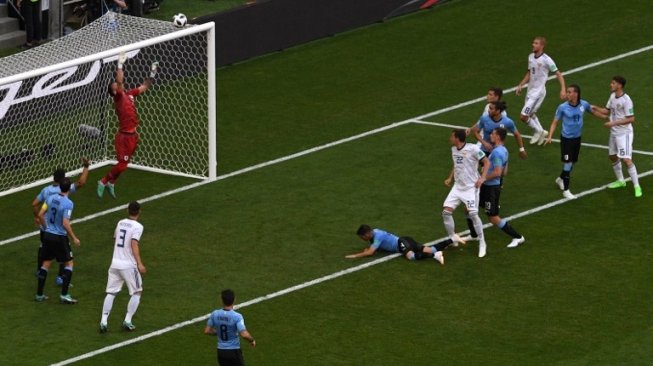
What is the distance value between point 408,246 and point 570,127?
3.97 meters

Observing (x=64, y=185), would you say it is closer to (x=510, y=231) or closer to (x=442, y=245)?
(x=442, y=245)

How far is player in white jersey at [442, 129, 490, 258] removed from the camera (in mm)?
24938

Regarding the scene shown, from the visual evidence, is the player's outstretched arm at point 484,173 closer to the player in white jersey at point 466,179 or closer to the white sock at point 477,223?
the player in white jersey at point 466,179

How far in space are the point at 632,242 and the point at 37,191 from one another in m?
10.3

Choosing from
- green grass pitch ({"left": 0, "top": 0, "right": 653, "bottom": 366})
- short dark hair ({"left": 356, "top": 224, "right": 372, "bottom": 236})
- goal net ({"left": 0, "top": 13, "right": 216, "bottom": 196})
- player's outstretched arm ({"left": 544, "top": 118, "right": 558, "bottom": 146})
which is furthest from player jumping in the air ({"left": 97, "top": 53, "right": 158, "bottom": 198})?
player's outstretched arm ({"left": 544, "top": 118, "right": 558, "bottom": 146})

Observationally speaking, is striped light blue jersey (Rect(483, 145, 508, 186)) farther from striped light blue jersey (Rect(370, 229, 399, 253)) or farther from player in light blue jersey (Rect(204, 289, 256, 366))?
player in light blue jersey (Rect(204, 289, 256, 366))

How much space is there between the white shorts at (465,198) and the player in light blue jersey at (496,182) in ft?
1.00

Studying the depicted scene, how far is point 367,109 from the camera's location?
32.6m

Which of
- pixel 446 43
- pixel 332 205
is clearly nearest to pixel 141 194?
pixel 332 205

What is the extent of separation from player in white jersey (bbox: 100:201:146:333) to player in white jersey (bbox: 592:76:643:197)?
8.65 meters

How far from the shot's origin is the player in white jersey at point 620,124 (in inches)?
1074

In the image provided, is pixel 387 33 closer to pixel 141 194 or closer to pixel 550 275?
→ pixel 141 194

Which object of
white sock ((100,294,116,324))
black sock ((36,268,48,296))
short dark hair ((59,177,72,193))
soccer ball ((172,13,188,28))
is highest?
soccer ball ((172,13,188,28))

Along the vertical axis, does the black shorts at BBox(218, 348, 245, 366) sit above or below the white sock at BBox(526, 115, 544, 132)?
above
